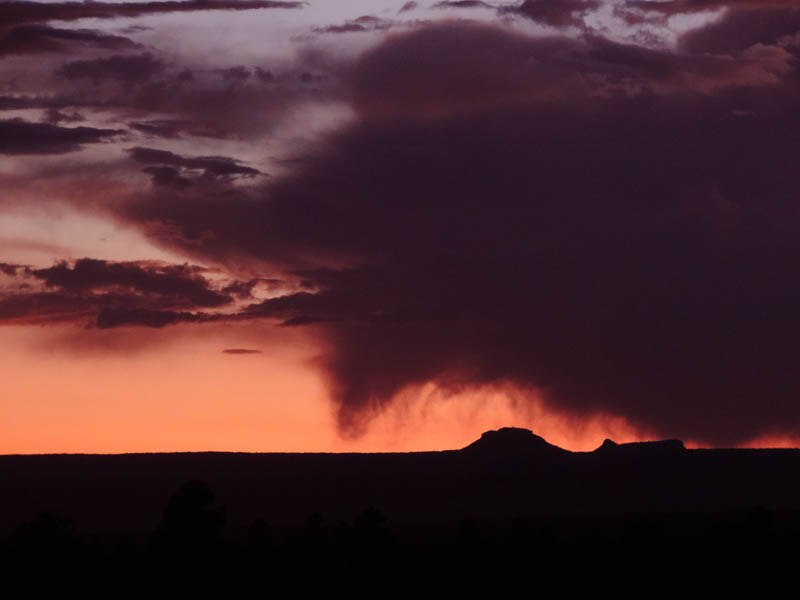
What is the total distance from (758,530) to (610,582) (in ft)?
70.2

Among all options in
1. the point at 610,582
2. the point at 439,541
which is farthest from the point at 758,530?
the point at 439,541

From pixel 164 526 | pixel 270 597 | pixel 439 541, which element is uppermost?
pixel 439 541

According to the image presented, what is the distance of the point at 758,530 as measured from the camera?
397 feet

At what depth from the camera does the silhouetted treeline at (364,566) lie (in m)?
98.6

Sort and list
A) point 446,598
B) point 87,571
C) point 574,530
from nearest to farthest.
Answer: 1. point 446,598
2. point 87,571
3. point 574,530

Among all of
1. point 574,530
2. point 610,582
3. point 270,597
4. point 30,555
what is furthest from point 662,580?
point 574,530

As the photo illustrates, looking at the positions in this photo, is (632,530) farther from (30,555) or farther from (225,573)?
(30,555)

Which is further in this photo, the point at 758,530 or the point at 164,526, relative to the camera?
the point at 758,530

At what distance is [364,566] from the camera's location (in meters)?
112

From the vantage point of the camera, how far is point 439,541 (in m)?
158

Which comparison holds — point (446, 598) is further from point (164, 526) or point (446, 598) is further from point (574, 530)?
point (574, 530)

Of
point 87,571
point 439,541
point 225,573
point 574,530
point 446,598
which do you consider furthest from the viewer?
point 574,530

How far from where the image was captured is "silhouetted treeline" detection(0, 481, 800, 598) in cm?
9862

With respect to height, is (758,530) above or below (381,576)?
above
